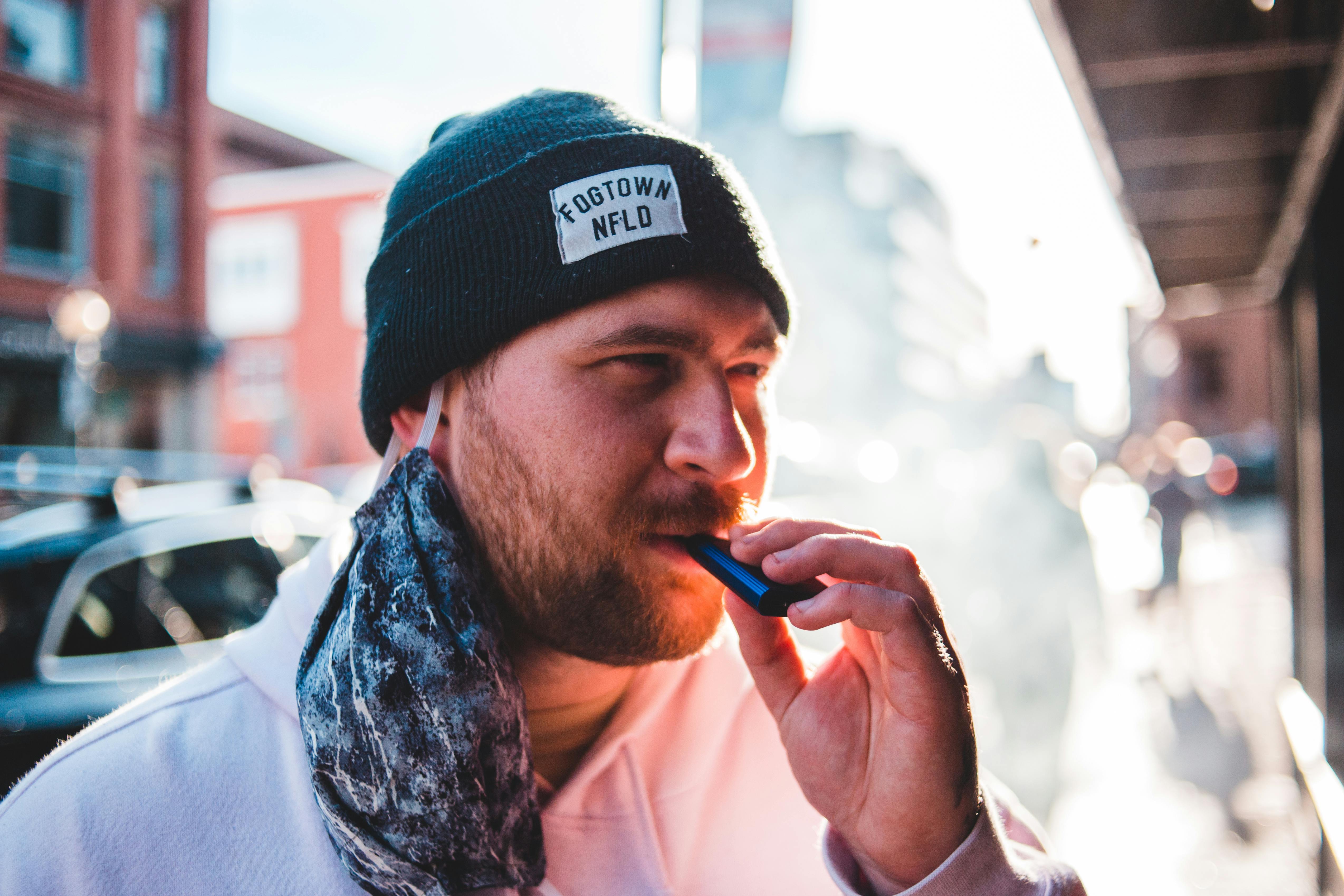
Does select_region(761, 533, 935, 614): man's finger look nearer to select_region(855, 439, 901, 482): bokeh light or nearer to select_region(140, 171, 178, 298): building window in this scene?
select_region(855, 439, 901, 482): bokeh light

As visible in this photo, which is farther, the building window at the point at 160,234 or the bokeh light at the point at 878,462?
the building window at the point at 160,234

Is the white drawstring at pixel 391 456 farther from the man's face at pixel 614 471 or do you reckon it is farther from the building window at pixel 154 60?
the building window at pixel 154 60

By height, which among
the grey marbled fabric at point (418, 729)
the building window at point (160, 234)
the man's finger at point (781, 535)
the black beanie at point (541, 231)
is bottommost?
the grey marbled fabric at point (418, 729)

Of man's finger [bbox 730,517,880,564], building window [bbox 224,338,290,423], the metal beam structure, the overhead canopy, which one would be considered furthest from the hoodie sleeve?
building window [bbox 224,338,290,423]

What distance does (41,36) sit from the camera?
306cm

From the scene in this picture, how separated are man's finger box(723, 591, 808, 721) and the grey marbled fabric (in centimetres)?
35

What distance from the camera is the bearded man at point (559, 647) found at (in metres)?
1.18

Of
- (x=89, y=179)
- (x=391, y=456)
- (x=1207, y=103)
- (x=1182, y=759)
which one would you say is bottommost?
(x=1182, y=759)

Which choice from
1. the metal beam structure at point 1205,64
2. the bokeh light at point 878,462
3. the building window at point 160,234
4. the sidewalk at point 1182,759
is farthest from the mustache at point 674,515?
the building window at point 160,234

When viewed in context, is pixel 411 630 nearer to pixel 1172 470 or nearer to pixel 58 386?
pixel 58 386

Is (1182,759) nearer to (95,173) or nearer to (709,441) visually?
(709,441)

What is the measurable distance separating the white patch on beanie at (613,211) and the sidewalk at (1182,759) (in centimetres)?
137

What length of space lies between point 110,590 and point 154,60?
9.27 ft

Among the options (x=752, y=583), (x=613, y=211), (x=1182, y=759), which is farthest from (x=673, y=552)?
(x=1182, y=759)
